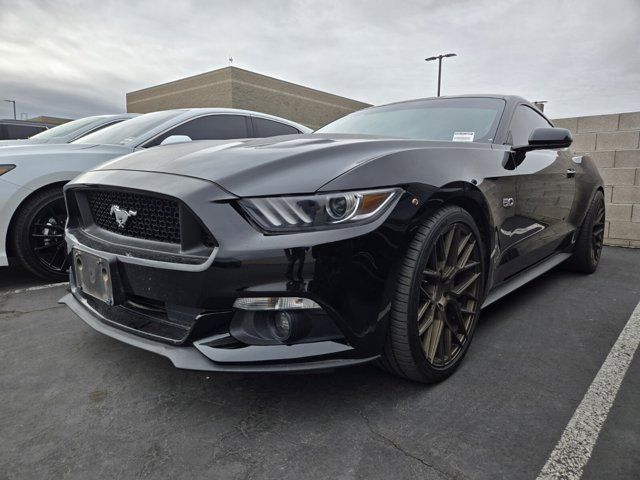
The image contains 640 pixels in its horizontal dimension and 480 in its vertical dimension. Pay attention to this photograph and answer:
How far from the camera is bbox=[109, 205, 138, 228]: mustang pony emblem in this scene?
1.84 meters

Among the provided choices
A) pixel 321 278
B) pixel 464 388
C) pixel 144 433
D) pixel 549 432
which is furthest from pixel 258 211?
pixel 549 432

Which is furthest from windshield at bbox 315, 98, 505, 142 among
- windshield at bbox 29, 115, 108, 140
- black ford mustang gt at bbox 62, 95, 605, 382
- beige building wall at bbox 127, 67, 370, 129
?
beige building wall at bbox 127, 67, 370, 129

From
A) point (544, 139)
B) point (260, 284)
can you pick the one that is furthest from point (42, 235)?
point (544, 139)

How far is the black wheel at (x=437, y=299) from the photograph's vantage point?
5.59 feet

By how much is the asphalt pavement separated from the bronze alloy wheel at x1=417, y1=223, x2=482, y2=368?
0.18 metres

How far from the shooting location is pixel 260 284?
1.49 meters

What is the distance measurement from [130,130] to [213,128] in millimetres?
728

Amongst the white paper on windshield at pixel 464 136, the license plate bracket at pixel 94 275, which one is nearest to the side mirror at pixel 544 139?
the white paper on windshield at pixel 464 136

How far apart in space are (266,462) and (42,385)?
1.16 m

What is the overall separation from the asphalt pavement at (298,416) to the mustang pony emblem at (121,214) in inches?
27.6

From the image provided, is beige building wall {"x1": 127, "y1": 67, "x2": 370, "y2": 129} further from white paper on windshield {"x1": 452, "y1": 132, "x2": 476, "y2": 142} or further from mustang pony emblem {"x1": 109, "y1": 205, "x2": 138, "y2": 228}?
mustang pony emblem {"x1": 109, "y1": 205, "x2": 138, "y2": 228}

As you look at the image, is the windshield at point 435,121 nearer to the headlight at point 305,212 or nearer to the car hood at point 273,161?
the car hood at point 273,161

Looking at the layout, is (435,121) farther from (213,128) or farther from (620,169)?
(620,169)

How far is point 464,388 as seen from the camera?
6.36 ft
